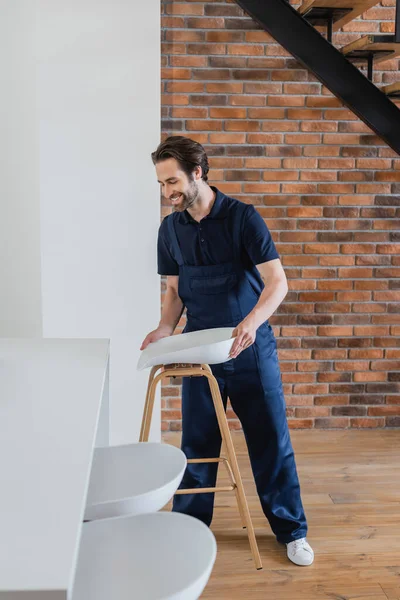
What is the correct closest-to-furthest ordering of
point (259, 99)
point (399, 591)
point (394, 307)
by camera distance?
1. point (399, 591)
2. point (259, 99)
3. point (394, 307)

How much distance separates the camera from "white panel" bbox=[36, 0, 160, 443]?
3.09 m

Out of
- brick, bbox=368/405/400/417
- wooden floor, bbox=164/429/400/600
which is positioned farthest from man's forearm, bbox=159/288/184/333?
brick, bbox=368/405/400/417

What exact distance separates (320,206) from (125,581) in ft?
10.00

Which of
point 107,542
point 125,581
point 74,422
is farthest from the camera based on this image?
point 74,422

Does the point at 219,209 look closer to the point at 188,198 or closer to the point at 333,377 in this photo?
the point at 188,198

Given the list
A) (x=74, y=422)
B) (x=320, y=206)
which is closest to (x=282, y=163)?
(x=320, y=206)

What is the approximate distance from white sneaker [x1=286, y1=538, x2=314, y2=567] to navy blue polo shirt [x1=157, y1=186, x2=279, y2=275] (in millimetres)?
1096

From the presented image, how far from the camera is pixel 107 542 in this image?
1.32 meters

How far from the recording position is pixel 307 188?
3.90 metres

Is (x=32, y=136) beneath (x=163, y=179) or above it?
above

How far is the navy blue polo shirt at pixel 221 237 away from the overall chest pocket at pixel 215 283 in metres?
0.06

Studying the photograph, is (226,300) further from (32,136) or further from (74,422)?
(32,136)

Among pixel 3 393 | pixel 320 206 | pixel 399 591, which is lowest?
pixel 399 591

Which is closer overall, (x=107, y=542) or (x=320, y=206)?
(x=107, y=542)
